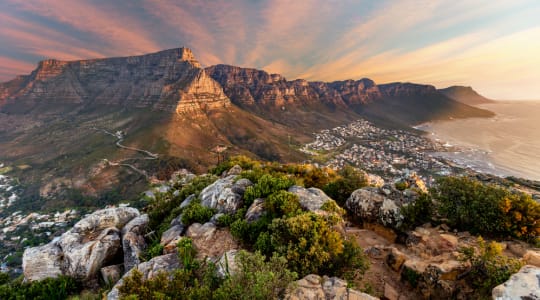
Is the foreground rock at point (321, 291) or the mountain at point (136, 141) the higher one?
the foreground rock at point (321, 291)

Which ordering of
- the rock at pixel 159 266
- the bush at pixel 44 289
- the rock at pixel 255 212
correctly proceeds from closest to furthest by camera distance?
the rock at pixel 159 266, the bush at pixel 44 289, the rock at pixel 255 212

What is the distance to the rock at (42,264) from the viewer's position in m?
10.8

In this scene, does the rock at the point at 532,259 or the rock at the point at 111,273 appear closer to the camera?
the rock at the point at 532,259

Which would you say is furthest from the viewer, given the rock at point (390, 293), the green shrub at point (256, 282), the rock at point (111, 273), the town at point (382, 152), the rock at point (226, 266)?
the town at point (382, 152)

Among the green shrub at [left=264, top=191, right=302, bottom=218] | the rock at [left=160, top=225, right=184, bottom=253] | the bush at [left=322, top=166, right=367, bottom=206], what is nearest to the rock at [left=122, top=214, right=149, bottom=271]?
the rock at [left=160, top=225, right=184, bottom=253]

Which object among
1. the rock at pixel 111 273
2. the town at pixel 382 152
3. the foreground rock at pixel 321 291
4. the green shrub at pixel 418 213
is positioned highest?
the foreground rock at pixel 321 291

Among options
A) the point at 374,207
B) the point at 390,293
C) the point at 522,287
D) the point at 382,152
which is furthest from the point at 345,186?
the point at 382,152

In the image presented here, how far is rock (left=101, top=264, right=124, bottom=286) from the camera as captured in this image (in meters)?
10.1

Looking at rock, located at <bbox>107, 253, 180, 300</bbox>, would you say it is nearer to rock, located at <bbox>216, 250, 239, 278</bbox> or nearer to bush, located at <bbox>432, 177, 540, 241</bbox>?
rock, located at <bbox>216, 250, 239, 278</bbox>

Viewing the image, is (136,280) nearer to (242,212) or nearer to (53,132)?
(242,212)

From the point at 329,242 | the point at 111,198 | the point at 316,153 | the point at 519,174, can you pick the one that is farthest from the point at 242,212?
the point at 316,153

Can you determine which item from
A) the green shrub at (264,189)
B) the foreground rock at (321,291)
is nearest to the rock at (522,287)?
the foreground rock at (321,291)

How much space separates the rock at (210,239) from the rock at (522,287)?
848cm

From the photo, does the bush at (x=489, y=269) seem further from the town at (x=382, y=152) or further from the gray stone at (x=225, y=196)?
the town at (x=382, y=152)
